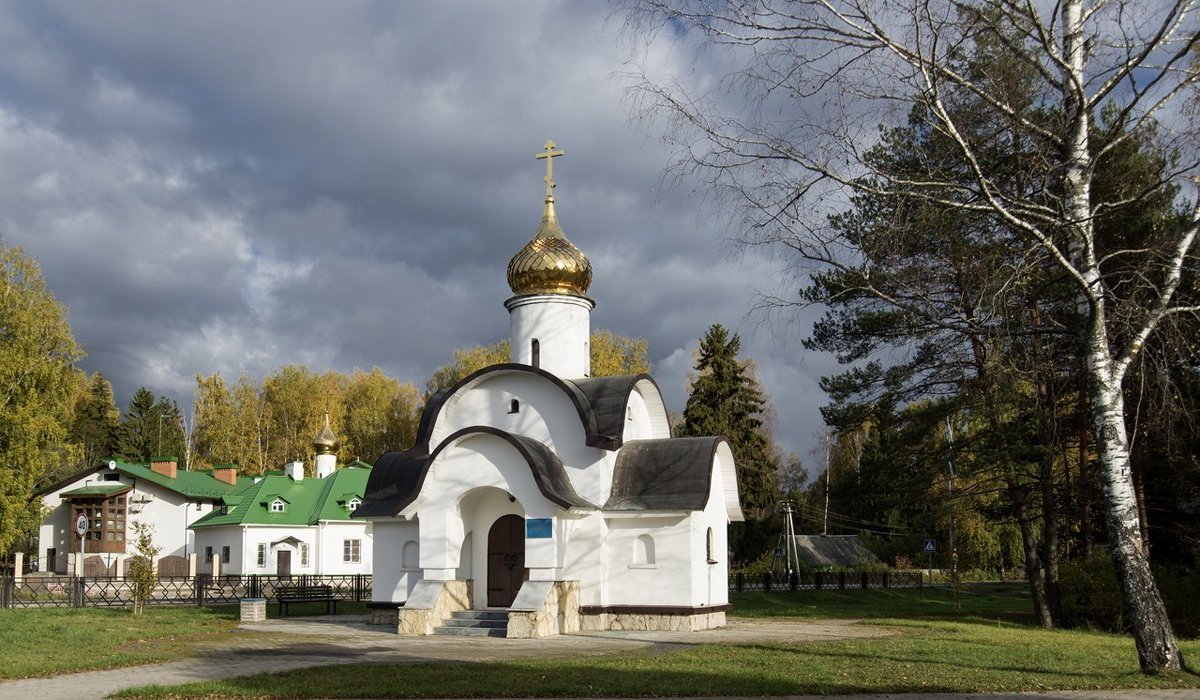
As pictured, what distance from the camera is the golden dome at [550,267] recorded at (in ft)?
70.2

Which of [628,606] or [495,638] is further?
[628,606]

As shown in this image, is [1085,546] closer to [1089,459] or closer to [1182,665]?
[1089,459]

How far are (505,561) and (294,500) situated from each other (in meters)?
25.0

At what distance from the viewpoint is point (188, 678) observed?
36.3 ft

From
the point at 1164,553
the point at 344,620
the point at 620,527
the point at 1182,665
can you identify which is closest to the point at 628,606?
the point at 620,527

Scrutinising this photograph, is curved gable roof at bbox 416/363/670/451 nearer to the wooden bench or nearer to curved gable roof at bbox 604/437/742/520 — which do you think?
curved gable roof at bbox 604/437/742/520

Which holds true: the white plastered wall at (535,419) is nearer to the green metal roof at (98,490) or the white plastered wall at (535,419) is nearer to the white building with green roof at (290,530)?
the white building with green roof at (290,530)

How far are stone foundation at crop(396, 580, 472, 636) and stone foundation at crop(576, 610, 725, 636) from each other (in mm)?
2316

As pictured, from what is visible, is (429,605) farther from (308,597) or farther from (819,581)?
(819,581)

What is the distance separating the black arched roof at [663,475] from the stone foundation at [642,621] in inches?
75.3

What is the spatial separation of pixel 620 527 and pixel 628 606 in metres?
1.44

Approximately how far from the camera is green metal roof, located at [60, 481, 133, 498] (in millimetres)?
43031

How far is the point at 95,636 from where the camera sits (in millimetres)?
15836

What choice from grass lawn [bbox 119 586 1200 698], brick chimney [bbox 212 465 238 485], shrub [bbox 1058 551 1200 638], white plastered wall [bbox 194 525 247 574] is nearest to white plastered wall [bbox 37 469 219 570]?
white plastered wall [bbox 194 525 247 574]
